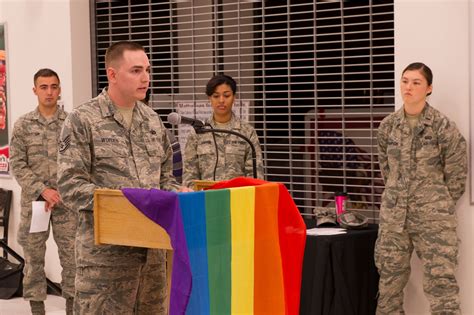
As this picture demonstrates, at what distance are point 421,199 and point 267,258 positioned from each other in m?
2.09

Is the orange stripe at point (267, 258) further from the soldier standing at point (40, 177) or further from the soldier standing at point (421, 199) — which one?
the soldier standing at point (40, 177)

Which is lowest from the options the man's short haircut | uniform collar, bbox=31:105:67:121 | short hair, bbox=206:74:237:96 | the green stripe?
the green stripe

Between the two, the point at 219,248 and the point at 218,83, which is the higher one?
the point at 218,83

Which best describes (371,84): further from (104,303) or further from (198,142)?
(104,303)

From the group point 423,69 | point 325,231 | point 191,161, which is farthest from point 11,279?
point 423,69

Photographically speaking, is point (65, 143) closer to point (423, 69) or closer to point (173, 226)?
point (173, 226)

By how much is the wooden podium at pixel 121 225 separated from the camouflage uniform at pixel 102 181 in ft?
0.44

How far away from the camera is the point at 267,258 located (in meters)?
3.49

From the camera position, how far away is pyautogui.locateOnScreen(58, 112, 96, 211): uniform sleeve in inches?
143

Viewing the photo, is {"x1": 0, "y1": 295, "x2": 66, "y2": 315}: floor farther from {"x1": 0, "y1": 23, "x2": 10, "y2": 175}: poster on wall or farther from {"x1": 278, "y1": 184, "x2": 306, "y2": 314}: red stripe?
{"x1": 278, "y1": 184, "x2": 306, "y2": 314}: red stripe

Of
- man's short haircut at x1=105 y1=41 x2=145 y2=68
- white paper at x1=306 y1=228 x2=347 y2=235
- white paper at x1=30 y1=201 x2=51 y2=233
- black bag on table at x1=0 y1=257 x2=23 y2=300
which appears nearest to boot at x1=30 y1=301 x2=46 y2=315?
white paper at x1=30 y1=201 x2=51 y2=233

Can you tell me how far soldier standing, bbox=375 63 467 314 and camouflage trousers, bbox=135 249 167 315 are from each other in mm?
1985

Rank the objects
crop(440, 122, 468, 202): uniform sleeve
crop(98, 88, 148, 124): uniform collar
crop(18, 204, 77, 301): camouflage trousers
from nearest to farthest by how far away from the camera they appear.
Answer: crop(98, 88, 148, 124): uniform collar → crop(440, 122, 468, 202): uniform sleeve → crop(18, 204, 77, 301): camouflage trousers

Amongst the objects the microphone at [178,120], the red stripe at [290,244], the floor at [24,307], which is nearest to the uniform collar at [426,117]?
the microphone at [178,120]
